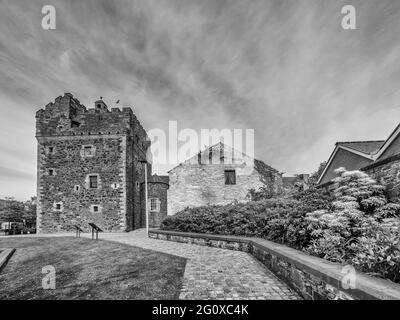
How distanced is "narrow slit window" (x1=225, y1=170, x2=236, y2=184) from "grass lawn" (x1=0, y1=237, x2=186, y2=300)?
11.5 m

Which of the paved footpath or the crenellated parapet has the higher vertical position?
the crenellated parapet

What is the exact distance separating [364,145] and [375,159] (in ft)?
9.99

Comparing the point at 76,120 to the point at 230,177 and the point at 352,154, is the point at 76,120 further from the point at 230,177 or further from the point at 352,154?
the point at 352,154

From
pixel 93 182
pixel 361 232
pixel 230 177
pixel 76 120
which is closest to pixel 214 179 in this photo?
pixel 230 177

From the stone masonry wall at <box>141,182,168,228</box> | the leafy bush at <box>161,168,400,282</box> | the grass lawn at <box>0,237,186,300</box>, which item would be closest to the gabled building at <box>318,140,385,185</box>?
the leafy bush at <box>161,168,400,282</box>

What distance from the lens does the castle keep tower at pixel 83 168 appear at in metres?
17.9

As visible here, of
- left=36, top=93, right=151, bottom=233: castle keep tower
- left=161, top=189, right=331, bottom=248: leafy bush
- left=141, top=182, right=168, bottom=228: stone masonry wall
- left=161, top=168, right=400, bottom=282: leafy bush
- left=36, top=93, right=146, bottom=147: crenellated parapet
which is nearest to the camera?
left=161, top=168, right=400, bottom=282: leafy bush

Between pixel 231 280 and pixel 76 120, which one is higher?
pixel 76 120

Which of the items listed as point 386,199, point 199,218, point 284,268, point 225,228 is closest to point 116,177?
point 199,218

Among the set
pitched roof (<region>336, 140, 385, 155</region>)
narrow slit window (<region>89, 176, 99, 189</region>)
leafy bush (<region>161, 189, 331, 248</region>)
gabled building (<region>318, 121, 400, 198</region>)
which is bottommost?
leafy bush (<region>161, 189, 331, 248</region>)

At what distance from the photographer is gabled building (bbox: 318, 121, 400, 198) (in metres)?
6.08

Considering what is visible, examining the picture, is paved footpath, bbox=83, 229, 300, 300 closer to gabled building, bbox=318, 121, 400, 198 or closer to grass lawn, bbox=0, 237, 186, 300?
grass lawn, bbox=0, 237, 186, 300

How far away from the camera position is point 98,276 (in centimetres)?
479
